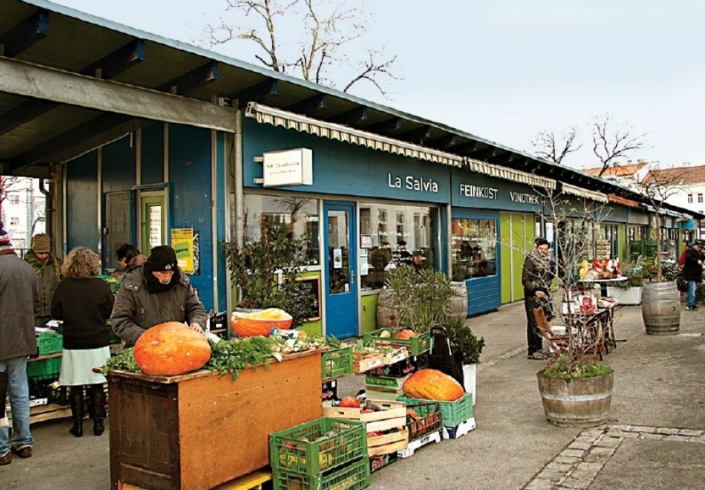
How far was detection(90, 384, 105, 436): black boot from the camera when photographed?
6500 millimetres

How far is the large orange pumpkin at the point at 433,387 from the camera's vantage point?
243 inches

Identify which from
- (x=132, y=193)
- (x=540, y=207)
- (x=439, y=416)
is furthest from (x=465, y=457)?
(x=540, y=207)

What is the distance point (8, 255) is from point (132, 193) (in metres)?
4.00

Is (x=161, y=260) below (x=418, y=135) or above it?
below

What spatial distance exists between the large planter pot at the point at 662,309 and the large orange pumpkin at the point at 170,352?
9.42m

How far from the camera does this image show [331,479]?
4.56 metres

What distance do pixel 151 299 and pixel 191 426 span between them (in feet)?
4.40

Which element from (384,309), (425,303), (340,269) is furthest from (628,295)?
(425,303)

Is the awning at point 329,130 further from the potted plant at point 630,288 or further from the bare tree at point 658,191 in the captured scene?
the potted plant at point 630,288

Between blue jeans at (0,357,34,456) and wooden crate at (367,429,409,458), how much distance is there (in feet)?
9.52

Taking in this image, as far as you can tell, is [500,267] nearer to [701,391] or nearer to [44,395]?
[701,391]

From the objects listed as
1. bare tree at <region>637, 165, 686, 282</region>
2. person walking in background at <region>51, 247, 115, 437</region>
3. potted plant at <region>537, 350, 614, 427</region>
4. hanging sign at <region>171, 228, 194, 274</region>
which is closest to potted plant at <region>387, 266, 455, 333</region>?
potted plant at <region>537, 350, 614, 427</region>

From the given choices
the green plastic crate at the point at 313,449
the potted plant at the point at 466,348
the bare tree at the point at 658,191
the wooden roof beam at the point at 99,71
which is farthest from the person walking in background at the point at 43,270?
the bare tree at the point at 658,191

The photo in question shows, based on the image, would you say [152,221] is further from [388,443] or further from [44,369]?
[388,443]
